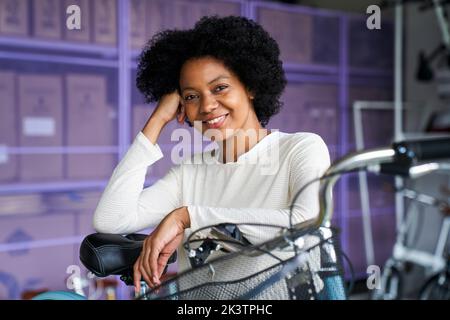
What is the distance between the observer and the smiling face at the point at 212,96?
862 mm

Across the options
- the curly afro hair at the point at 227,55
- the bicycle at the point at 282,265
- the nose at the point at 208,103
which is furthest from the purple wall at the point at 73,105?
the bicycle at the point at 282,265

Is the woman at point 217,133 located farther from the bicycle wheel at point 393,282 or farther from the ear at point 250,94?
the bicycle wheel at point 393,282

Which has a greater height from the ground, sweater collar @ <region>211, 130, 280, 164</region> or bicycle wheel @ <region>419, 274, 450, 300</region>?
sweater collar @ <region>211, 130, 280, 164</region>

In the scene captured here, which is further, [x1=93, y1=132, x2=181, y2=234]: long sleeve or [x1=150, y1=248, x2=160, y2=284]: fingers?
[x1=93, y1=132, x2=181, y2=234]: long sleeve

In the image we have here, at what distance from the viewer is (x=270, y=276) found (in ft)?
2.00

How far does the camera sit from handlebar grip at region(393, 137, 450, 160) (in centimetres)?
54

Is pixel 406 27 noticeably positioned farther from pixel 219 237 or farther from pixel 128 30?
pixel 219 237

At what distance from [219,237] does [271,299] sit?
10 cm

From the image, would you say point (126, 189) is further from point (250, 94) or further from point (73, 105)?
point (73, 105)

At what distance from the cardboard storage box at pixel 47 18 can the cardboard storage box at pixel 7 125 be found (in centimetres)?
20

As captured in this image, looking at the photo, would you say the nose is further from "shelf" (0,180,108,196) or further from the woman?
"shelf" (0,180,108,196)

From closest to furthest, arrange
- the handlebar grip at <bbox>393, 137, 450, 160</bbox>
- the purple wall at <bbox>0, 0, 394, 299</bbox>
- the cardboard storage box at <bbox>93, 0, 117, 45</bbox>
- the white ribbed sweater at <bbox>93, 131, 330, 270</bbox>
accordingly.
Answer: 1. the handlebar grip at <bbox>393, 137, 450, 160</bbox>
2. the white ribbed sweater at <bbox>93, 131, 330, 270</bbox>
3. the cardboard storage box at <bbox>93, 0, 117, 45</bbox>
4. the purple wall at <bbox>0, 0, 394, 299</bbox>

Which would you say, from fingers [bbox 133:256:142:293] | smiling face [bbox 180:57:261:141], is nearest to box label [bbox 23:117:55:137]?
smiling face [bbox 180:57:261:141]

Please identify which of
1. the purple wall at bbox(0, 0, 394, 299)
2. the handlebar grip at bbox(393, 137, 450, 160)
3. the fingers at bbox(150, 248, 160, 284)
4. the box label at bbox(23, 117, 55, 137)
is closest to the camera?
the handlebar grip at bbox(393, 137, 450, 160)
